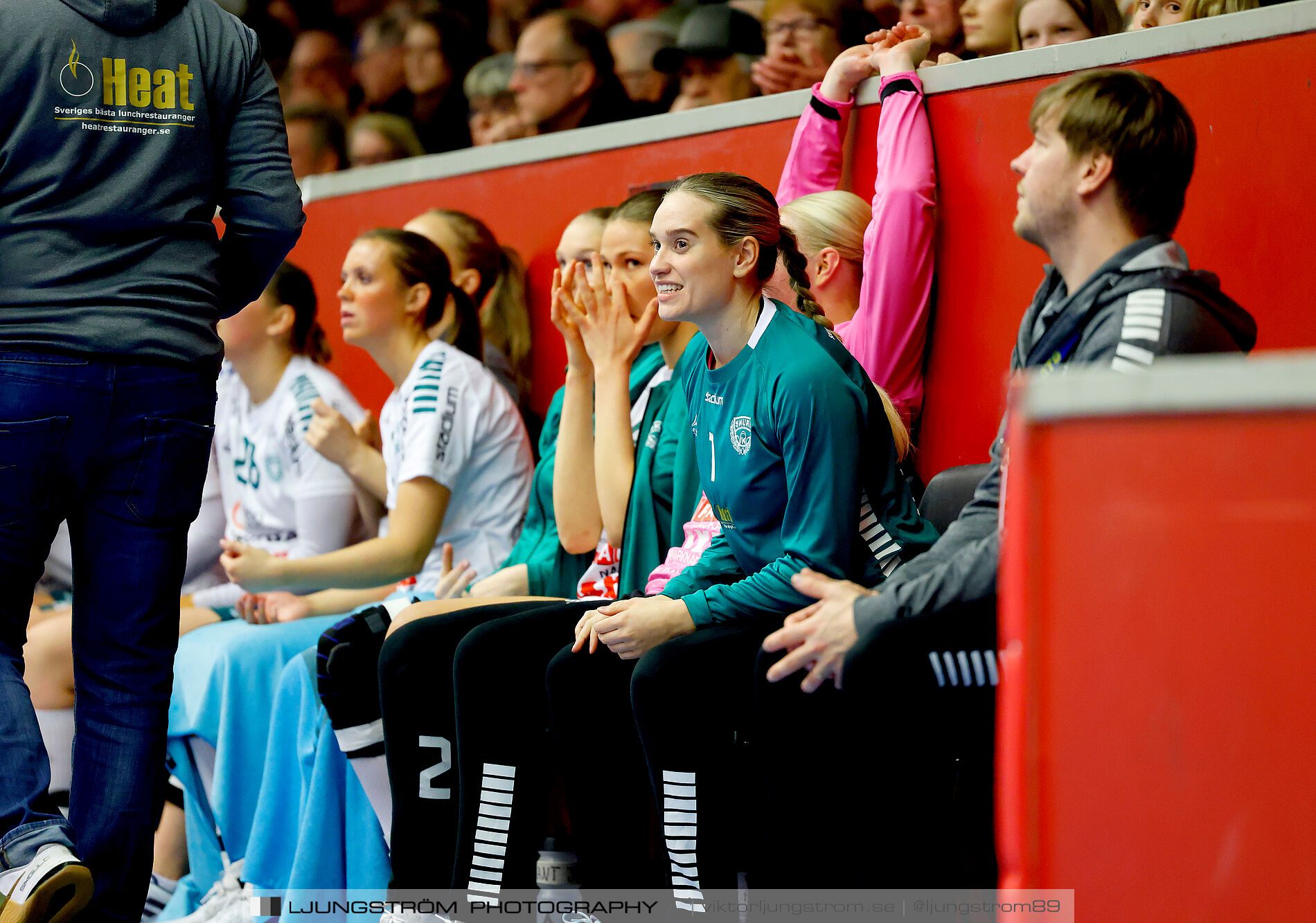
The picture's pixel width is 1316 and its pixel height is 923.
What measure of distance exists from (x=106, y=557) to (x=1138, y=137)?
1.64 m

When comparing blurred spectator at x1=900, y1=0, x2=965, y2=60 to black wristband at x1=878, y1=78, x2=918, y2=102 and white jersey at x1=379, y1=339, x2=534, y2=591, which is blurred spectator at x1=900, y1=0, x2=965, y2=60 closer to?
black wristband at x1=878, y1=78, x2=918, y2=102

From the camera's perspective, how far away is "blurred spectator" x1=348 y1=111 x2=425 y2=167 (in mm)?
4816

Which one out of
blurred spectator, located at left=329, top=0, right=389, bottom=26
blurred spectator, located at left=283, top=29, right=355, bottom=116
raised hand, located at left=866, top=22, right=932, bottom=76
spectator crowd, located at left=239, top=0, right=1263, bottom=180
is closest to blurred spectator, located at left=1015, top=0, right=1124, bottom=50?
spectator crowd, located at left=239, top=0, right=1263, bottom=180

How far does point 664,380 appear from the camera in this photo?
2.87m

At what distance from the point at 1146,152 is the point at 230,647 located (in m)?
2.13

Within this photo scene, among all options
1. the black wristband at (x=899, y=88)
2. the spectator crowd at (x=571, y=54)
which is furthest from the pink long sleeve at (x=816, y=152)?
the spectator crowd at (x=571, y=54)

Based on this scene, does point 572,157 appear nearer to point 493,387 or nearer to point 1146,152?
point 493,387

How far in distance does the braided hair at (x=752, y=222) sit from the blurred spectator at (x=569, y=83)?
74.7 inches

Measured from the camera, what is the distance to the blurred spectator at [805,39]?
3602mm

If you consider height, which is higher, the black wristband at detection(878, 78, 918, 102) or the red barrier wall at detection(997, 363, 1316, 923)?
the black wristband at detection(878, 78, 918, 102)

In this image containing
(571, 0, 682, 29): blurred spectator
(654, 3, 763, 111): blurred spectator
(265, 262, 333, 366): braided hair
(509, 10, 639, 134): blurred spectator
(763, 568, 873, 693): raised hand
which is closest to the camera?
(763, 568, 873, 693): raised hand

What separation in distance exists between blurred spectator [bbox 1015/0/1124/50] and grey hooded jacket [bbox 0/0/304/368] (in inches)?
70.2

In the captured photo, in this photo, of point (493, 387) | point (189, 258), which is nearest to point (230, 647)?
point (493, 387)

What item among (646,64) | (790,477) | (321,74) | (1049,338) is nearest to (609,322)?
(790,477)
